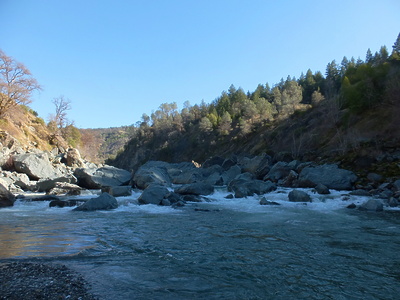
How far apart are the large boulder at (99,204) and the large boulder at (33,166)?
12227mm

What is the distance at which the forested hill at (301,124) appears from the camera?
107 feet

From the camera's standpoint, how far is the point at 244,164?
114 ft

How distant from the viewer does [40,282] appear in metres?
4.58

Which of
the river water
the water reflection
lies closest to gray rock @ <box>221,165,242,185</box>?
the river water

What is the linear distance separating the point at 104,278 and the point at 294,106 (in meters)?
64.2

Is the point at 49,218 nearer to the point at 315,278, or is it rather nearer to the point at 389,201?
the point at 315,278

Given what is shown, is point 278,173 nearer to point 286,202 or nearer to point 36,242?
point 286,202

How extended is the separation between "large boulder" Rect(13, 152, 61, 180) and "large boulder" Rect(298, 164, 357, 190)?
21100mm

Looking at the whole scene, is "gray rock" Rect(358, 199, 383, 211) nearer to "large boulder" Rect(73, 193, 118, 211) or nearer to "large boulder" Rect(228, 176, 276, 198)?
"large boulder" Rect(228, 176, 276, 198)

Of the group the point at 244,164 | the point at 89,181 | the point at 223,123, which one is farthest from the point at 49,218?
the point at 223,123

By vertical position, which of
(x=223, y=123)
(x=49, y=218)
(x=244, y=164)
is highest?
(x=223, y=123)

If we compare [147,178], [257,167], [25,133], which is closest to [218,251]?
[147,178]

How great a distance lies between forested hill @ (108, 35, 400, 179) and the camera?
3247 cm

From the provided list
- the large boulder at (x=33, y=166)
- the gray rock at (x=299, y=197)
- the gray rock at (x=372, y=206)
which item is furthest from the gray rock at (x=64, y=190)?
the gray rock at (x=372, y=206)
